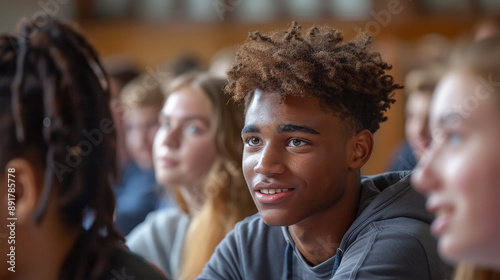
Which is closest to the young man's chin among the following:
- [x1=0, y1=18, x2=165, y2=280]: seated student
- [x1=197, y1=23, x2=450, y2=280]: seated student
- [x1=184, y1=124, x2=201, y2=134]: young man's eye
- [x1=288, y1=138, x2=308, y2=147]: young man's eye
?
[x1=197, y1=23, x2=450, y2=280]: seated student

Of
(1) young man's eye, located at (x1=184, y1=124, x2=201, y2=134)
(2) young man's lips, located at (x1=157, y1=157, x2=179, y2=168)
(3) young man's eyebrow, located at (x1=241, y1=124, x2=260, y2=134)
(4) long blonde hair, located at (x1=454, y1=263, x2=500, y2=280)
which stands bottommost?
(4) long blonde hair, located at (x1=454, y1=263, x2=500, y2=280)

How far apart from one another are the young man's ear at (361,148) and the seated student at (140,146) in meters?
1.21

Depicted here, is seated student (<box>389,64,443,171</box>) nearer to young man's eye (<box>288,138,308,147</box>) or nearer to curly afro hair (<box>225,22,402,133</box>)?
curly afro hair (<box>225,22,402,133</box>)

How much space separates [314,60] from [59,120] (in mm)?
438

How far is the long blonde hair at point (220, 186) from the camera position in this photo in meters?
1.53

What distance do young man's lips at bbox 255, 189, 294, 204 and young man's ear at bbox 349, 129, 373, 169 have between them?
0.13 meters

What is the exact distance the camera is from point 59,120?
1.03 m

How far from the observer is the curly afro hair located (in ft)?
3.11

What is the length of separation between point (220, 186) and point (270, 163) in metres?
0.68

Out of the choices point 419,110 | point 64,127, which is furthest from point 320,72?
point 419,110

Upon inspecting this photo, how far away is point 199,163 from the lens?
1.67 meters

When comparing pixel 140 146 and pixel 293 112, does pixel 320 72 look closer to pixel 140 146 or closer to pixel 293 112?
pixel 293 112

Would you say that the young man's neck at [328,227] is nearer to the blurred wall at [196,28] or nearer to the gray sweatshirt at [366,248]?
the gray sweatshirt at [366,248]

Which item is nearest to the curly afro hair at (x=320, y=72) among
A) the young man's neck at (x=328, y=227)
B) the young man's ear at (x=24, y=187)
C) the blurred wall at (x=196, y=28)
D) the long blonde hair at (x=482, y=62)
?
the young man's neck at (x=328, y=227)
